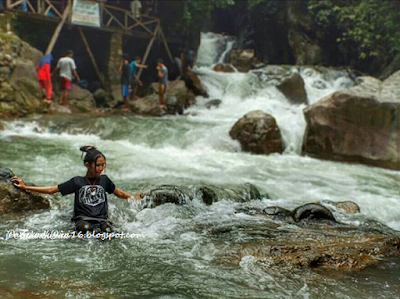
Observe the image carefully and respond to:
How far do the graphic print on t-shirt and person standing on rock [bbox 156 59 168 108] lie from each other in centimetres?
1016

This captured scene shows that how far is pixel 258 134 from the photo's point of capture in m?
10.3

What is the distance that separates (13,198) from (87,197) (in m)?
1.24

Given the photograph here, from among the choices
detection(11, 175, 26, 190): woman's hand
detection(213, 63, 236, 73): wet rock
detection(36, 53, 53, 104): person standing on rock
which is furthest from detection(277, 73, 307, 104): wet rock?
detection(11, 175, 26, 190): woman's hand

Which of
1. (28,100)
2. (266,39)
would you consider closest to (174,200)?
(28,100)

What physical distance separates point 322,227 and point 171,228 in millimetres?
1844

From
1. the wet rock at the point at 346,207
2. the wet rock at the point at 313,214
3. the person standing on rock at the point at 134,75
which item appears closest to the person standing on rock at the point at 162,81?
the person standing on rock at the point at 134,75

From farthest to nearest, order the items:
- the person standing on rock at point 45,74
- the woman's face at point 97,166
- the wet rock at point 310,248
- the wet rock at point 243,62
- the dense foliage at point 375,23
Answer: the wet rock at point 243,62
the dense foliage at point 375,23
the person standing on rock at point 45,74
the woman's face at point 97,166
the wet rock at point 310,248

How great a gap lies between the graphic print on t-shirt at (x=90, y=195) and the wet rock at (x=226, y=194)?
1.99 m

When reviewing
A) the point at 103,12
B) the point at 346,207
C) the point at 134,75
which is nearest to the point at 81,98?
the point at 134,75

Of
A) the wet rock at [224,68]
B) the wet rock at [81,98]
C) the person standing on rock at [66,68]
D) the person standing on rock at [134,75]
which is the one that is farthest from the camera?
the wet rock at [224,68]

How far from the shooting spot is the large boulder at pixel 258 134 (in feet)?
33.8

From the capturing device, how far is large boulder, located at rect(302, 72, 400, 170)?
9516 millimetres

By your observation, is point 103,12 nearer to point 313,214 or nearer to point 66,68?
point 66,68

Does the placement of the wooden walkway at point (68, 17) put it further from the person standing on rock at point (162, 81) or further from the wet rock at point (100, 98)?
the person standing on rock at point (162, 81)
